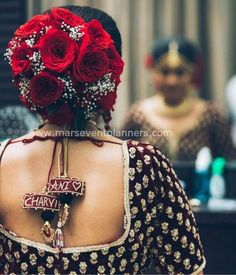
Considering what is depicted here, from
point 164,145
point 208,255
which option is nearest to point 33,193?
point 208,255

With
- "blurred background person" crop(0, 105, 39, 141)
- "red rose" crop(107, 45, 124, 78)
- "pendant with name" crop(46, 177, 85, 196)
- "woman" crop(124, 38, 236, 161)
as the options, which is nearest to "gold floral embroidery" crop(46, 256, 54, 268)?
"pendant with name" crop(46, 177, 85, 196)

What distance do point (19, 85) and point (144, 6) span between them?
16.3ft

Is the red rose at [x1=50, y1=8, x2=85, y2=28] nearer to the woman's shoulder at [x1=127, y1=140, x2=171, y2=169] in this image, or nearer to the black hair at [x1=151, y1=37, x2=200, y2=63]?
the woman's shoulder at [x1=127, y1=140, x2=171, y2=169]

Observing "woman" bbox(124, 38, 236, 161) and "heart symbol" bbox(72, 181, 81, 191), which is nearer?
"heart symbol" bbox(72, 181, 81, 191)

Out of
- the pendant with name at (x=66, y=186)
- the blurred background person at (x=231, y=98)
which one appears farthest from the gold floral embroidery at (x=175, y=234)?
the blurred background person at (x=231, y=98)

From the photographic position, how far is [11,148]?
225 cm

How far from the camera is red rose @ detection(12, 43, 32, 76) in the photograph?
2236 mm

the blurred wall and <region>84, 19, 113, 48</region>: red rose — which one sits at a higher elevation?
the blurred wall

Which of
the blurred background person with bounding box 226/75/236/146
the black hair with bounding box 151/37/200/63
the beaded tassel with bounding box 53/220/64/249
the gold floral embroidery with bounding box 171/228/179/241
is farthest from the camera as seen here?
the blurred background person with bounding box 226/75/236/146

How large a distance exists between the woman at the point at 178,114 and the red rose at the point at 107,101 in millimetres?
2975

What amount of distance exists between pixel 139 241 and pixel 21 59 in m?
0.57

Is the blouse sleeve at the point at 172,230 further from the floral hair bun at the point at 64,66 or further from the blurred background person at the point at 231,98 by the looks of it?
the blurred background person at the point at 231,98

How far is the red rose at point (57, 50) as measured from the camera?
2.19 metres

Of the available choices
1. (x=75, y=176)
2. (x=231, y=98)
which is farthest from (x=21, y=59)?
(x=231, y=98)
